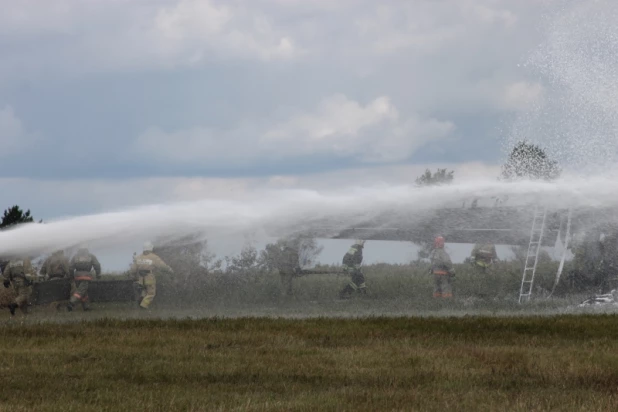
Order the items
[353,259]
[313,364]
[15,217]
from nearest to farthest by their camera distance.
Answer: [313,364]
[353,259]
[15,217]

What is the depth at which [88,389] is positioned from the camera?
12.6 metres

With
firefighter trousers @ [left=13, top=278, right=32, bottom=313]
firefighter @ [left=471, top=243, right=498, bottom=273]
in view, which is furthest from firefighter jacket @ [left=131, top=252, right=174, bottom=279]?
firefighter @ [left=471, top=243, right=498, bottom=273]

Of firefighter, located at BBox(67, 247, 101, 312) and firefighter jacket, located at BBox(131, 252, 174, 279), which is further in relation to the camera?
firefighter, located at BBox(67, 247, 101, 312)

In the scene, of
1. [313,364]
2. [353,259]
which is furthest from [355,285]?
[313,364]

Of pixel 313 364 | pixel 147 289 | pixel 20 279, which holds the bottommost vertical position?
pixel 313 364

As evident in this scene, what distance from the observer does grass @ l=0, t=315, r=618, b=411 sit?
38.6 feet

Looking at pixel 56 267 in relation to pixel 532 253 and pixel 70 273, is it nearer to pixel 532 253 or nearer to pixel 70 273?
pixel 70 273

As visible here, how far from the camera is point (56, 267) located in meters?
22.7

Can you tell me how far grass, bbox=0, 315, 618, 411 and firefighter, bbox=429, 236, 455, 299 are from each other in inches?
85.9

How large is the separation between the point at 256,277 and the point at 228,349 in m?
5.55

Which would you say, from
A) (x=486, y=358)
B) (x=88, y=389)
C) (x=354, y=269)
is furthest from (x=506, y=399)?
(x=354, y=269)

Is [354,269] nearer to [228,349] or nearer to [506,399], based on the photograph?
[228,349]

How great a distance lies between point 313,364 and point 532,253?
9804mm

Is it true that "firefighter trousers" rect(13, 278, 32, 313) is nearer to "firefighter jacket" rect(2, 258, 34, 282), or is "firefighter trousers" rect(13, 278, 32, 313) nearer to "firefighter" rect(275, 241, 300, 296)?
"firefighter jacket" rect(2, 258, 34, 282)
